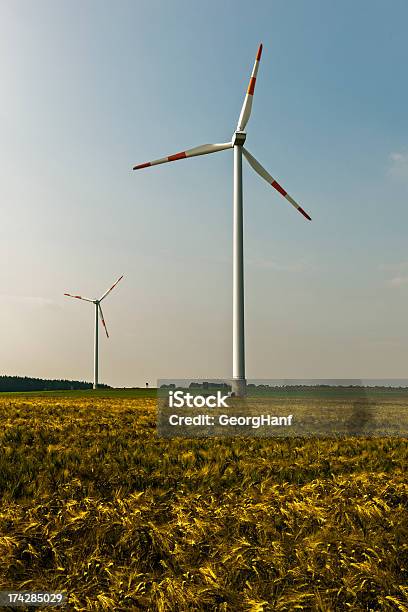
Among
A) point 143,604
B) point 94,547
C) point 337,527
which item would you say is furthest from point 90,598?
point 337,527

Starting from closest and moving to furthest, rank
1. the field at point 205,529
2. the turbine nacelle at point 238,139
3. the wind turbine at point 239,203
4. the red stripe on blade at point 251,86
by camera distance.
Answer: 1. the field at point 205,529
2. the wind turbine at point 239,203
3. the turbine nacelle at point 238,139
4. the red stripe on blade at point 251,86

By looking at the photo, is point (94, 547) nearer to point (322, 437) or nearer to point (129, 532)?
point (129, 532)

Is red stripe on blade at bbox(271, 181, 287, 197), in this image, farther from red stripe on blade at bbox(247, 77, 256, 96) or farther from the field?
the field

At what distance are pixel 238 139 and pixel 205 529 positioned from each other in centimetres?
3610

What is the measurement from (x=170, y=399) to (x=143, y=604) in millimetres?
9363

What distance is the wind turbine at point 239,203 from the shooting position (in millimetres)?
35000

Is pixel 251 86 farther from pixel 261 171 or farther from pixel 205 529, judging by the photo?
pixel 205 529

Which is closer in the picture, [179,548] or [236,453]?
[179,548]

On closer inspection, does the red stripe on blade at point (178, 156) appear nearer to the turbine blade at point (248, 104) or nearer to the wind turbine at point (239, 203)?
the wind turbine at point (239, 203)

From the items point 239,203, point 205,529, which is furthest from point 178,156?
point 205,529

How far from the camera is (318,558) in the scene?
5445 mm

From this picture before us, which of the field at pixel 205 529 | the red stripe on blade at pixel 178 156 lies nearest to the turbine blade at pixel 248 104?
the red stripe on blade at pixel 178 156

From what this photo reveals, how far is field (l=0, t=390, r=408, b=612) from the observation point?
490 centimetres

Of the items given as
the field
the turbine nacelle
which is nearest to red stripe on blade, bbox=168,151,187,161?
the turbine nacelle
